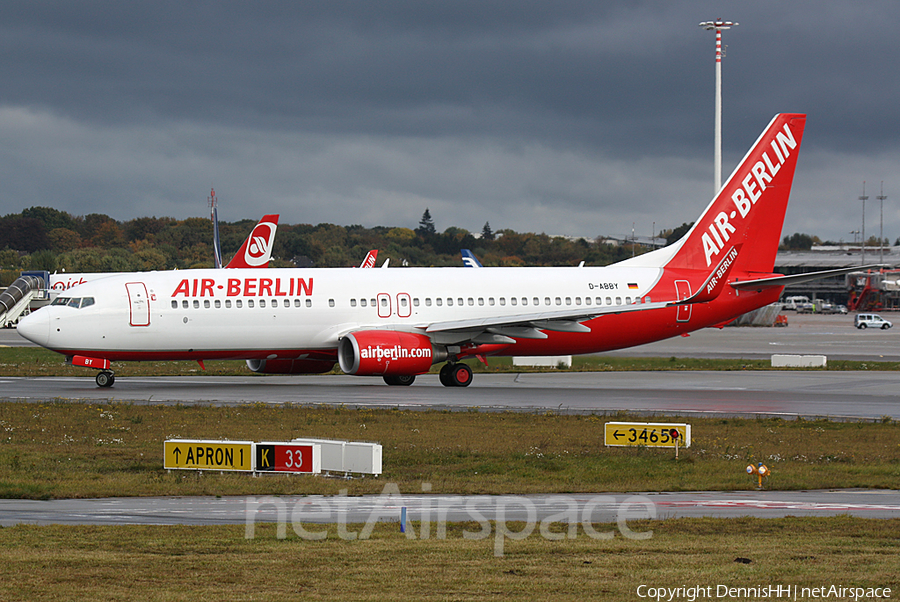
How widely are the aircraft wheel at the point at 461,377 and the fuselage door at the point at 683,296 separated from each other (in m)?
10.2

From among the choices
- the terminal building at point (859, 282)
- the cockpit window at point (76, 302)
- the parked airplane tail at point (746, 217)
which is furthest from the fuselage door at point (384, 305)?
the terminal building at point (859, 282)

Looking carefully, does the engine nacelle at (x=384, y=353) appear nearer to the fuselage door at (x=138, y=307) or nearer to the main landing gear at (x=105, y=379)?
the fuselage door at (x=138, y=307)

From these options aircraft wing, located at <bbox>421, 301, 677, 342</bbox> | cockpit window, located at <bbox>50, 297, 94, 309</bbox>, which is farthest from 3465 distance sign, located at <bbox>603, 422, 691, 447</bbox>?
cockpit window, located at <bbox>50, 297, 94, 309</bbox>

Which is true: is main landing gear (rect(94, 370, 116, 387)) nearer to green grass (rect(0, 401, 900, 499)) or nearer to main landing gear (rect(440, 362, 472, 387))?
green grass (rect(0, 401, 900, 499))

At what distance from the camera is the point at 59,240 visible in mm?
174500

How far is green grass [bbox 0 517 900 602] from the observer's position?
437 inches

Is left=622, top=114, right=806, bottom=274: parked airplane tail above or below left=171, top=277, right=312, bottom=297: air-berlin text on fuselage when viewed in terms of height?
above

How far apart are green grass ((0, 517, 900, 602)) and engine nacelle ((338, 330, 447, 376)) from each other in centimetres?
2387

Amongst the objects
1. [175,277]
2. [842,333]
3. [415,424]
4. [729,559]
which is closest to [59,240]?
[842,333]

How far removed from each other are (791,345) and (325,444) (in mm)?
60943

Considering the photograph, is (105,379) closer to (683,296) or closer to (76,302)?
(76,302)

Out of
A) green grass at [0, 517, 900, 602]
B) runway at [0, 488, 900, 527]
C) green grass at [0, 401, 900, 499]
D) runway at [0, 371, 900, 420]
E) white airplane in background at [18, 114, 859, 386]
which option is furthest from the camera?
white airplane in background at [18, 114, 859, 386]

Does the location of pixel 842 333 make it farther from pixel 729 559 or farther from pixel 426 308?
pixel 729 559

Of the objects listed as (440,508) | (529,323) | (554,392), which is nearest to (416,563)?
(440,508)
